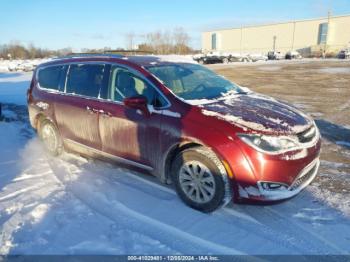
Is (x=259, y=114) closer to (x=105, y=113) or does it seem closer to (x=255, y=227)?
(x=255, y=227)

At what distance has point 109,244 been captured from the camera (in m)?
3.17

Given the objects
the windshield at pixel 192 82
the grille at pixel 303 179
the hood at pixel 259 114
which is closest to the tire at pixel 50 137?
the windshield at pixel 192 82

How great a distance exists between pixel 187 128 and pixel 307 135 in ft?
4.62

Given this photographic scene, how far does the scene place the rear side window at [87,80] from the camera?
4688 millimetres

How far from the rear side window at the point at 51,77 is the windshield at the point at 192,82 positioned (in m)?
2.03

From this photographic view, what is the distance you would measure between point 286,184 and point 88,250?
2144mm

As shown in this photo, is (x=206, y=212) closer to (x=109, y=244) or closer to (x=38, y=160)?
(x=109, y=244)

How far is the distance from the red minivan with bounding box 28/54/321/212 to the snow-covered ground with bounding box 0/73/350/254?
1.04 feet

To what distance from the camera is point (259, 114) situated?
12.3 feet

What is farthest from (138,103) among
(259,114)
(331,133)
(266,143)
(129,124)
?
(331,133)

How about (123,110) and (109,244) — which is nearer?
(109,244)

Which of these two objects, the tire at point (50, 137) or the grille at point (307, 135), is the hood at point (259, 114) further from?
the tire at point (50, 137)

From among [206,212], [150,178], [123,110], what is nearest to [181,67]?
[123,110]

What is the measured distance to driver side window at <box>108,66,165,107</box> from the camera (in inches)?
161
